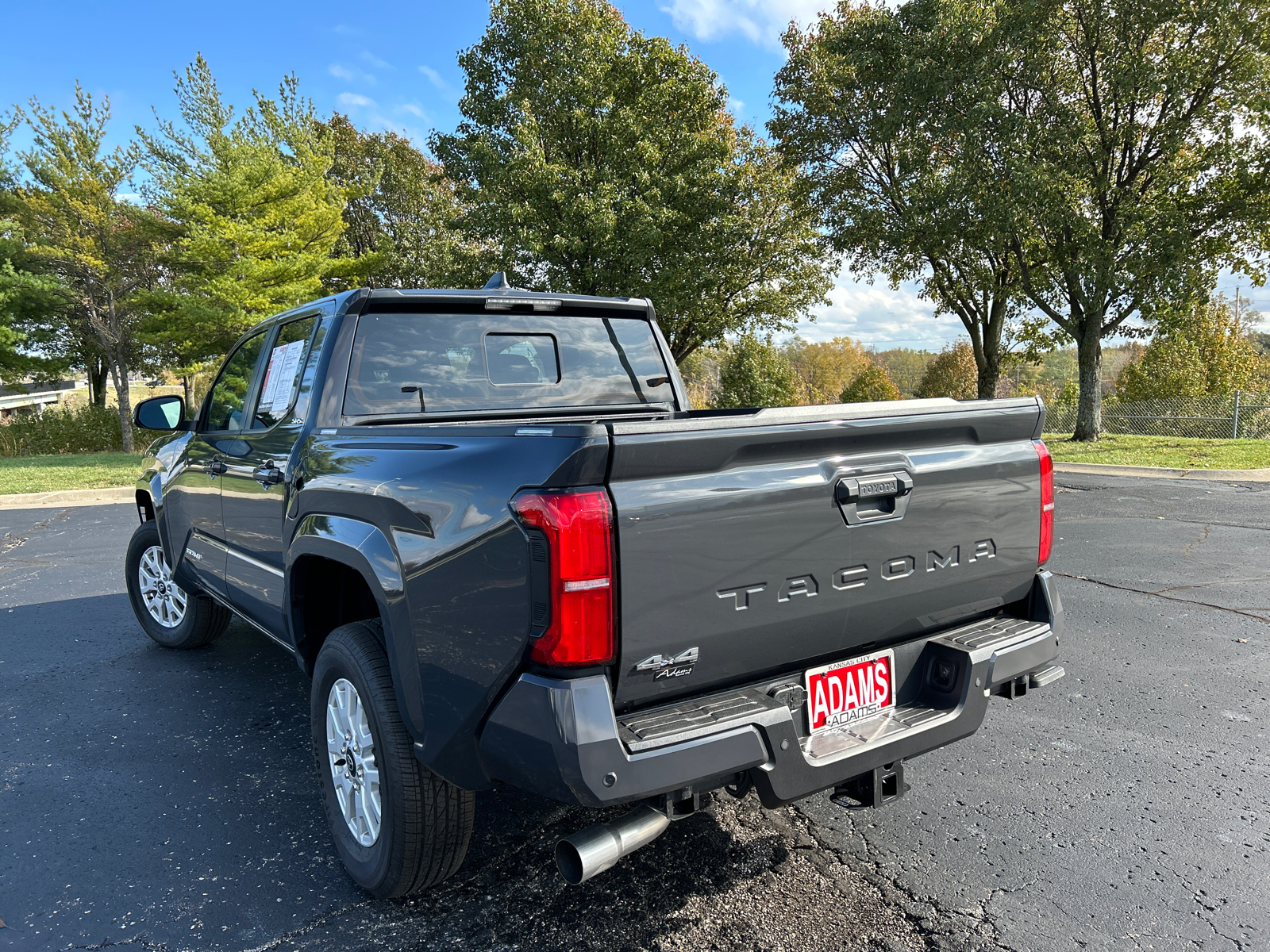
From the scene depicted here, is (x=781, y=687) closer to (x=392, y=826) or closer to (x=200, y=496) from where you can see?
(x=392, y=826)

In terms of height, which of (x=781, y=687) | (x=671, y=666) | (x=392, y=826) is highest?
(x=671, y=666)

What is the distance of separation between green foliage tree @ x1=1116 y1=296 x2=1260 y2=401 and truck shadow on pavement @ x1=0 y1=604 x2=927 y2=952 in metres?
33.9

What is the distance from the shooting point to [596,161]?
80.4 feet

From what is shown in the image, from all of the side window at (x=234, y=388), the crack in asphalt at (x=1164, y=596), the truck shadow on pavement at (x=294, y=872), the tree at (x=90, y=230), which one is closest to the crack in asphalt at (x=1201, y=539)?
the crack in asphalt at (x=1164, y=596)

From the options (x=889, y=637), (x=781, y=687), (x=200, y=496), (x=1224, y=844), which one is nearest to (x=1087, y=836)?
(x=1224, y=844)

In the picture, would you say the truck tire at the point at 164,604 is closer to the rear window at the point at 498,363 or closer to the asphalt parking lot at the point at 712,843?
the asphalt parking lot at the point at 712,843

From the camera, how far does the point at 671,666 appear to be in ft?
6.64

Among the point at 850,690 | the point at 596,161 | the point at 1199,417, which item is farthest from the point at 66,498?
the point at 1199,417

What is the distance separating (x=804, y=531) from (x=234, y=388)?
132 inches

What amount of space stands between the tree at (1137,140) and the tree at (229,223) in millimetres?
18441

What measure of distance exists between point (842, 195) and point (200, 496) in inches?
880

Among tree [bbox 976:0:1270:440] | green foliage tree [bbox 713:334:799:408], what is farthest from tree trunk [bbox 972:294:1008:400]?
green foliage tree [bbox 713:334:799:408]

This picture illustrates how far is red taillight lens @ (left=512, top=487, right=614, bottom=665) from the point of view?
187 cm

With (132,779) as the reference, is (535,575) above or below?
above
